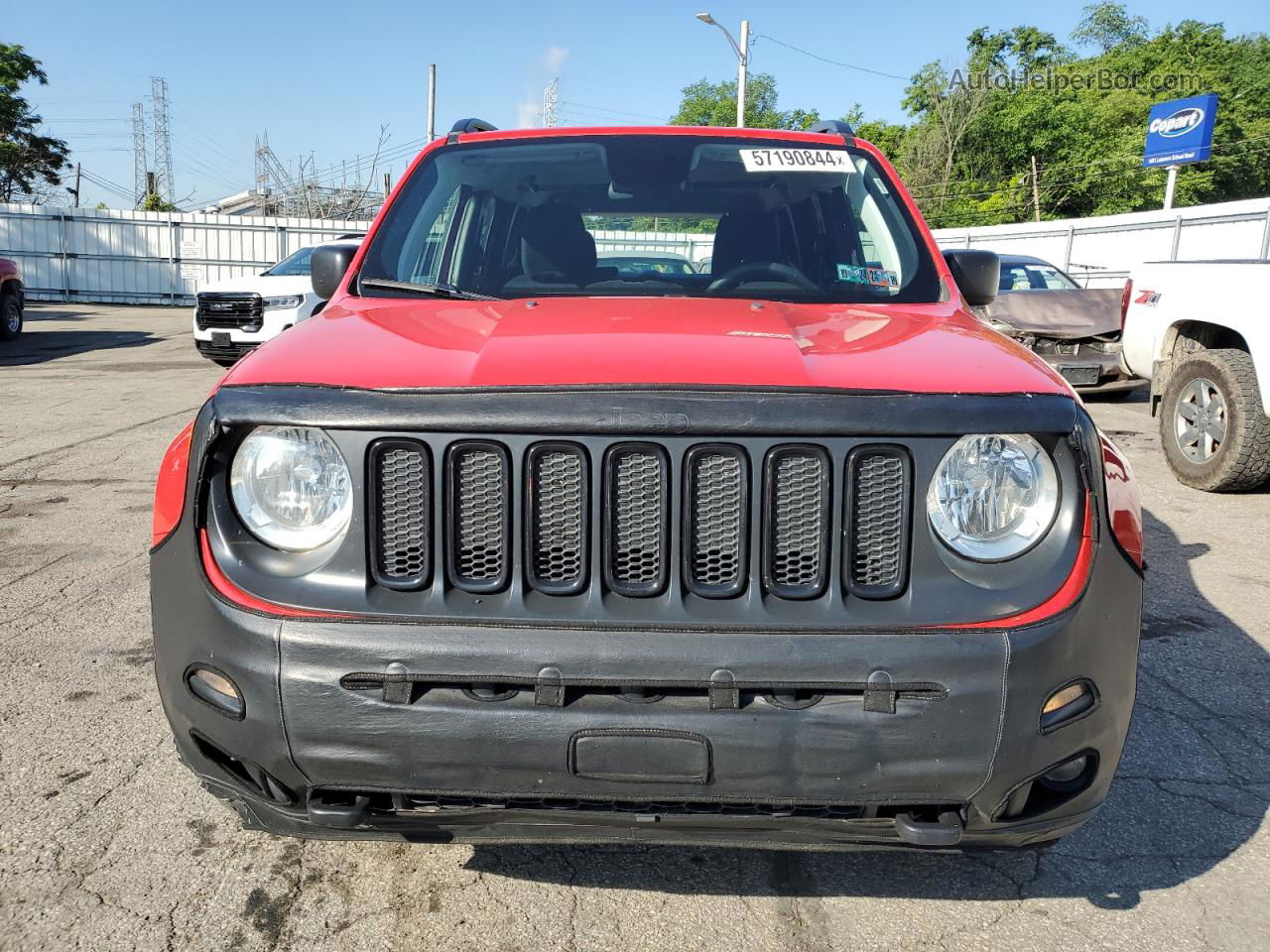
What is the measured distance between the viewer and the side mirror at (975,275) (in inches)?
Answer: 125

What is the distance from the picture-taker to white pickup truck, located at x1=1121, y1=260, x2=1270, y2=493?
6414 millimetres

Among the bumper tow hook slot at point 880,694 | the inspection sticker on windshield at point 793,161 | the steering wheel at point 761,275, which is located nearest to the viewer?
the bumper tow hook slot at point 880,694

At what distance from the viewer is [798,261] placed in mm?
3219

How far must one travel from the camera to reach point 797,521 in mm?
1926

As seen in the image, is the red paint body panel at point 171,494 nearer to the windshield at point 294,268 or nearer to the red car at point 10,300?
the windshield at point 294,268

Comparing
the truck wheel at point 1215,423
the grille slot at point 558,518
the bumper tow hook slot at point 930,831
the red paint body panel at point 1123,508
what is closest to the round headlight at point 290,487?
the grille slot at point 558,518

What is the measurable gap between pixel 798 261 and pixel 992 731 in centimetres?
176

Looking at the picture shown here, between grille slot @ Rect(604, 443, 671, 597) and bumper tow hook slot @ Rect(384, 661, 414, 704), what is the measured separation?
39cm

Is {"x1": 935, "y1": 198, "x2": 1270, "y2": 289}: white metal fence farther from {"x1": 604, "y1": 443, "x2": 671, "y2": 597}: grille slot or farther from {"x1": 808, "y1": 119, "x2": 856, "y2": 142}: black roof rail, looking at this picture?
{"x1": 604, "y1": 443, "x2": 671, "y2": 597}: grille slot

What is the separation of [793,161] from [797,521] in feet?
6.35

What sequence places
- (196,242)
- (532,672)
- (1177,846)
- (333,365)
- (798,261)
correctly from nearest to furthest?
(532,672) → (333,365) → (1177,846) → (798,261) → (196,242)

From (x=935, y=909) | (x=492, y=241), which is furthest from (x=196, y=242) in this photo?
(x=935, y=909)

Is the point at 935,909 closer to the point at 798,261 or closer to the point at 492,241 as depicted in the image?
the point at 798,261

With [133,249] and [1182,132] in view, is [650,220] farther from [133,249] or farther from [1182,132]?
→ [1182,132]
